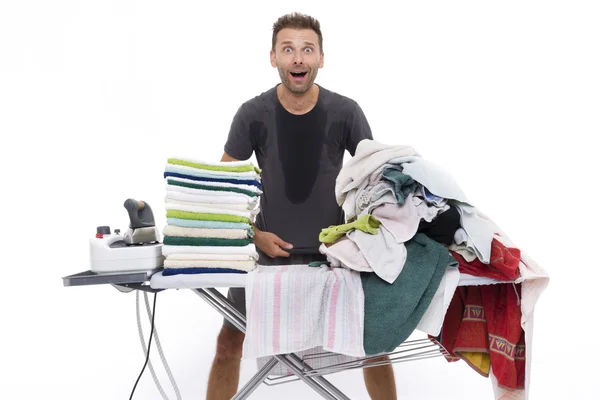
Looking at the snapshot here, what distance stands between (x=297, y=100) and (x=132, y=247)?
3.15 feet

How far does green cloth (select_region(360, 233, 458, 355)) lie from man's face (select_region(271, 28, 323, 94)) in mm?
927

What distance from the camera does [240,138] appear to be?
2.52 m

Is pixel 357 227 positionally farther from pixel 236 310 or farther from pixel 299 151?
pixel 299 151

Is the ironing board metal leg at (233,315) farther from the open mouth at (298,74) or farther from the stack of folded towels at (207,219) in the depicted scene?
the open mouth at (298,74)

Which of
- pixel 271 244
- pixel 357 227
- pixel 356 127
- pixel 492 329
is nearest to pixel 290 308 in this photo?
pixel 357 227

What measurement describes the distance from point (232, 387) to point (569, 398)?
1.61 m

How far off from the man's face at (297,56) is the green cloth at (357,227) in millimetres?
727

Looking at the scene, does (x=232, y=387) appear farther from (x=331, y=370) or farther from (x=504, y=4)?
(x=504, y=4)

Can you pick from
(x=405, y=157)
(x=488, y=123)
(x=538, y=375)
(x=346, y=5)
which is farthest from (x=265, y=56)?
(x=538, y=375)

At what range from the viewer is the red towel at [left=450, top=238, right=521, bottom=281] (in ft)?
5.79

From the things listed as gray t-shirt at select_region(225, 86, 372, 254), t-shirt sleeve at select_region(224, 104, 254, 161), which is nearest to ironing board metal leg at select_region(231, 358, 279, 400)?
gray t-shirt at select_region(225, 86, 372, 254)

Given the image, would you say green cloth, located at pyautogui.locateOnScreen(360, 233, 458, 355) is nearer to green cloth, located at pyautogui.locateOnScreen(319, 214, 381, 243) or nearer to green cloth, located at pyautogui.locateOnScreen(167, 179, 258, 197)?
green cloth, located at pyautogui.locateOnScreen(319, 214, 381, 243)

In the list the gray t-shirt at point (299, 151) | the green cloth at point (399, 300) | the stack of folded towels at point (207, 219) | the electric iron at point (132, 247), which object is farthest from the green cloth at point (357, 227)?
the gray t-shirt at point (299, 151)

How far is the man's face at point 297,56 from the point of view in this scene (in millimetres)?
2371
